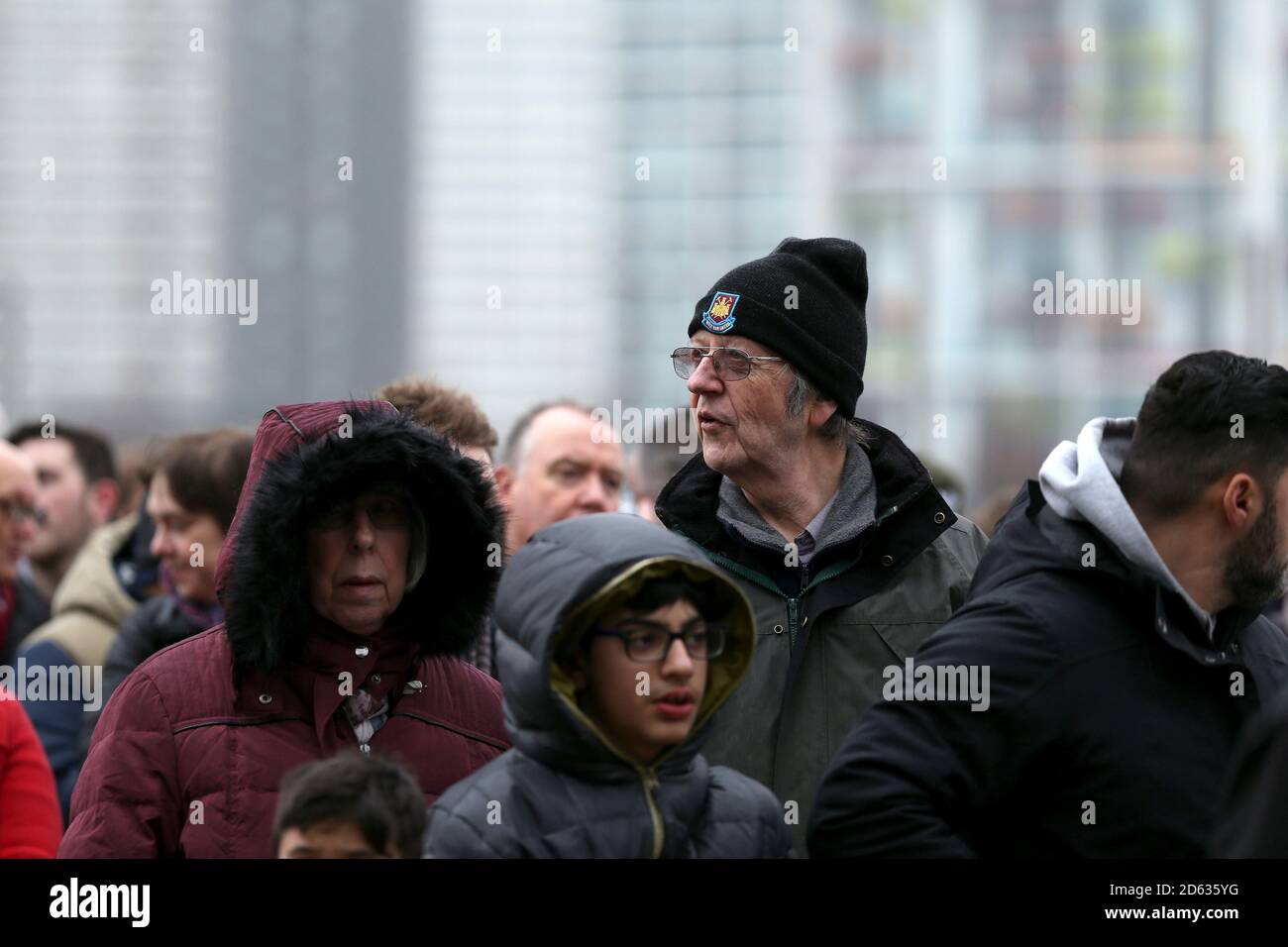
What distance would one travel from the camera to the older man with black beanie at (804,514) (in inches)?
156

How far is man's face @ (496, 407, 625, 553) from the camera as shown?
6098 mm

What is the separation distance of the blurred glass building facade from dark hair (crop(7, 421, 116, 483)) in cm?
3402

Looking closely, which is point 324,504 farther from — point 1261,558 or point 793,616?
point 1261,558

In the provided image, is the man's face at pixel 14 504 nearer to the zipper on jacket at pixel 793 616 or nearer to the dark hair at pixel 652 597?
the zipper on jacket at pixel 793 616

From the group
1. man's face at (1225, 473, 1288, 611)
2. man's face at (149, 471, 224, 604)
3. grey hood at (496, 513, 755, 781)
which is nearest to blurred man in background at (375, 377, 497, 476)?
man's face at (149, 471, 224, 604)

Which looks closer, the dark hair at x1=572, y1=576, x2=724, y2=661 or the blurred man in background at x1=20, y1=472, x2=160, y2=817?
the dark hair at x1=572, y1=576, x2=724, y2=661

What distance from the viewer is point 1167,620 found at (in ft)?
11.1

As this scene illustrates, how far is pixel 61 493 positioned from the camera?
7.75 metres

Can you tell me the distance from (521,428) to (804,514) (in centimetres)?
244

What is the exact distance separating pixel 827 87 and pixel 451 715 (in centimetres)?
9170

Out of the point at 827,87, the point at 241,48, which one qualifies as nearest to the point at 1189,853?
the point at 827,87

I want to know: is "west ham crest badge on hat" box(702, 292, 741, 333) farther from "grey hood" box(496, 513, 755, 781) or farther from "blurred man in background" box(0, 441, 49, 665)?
"blurred man in background" box(0, 441, 49, 665)

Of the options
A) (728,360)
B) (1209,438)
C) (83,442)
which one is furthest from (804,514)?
(83,442)
